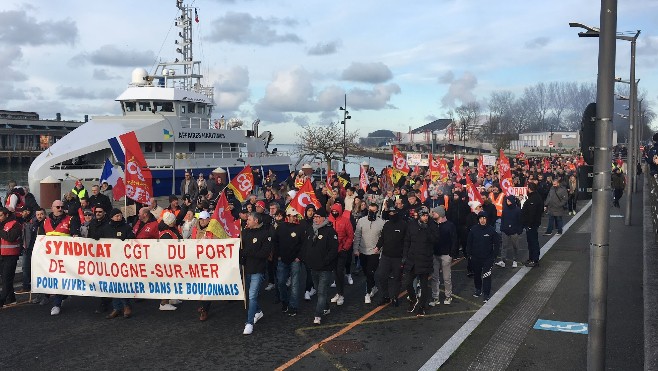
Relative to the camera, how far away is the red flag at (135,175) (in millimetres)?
13328

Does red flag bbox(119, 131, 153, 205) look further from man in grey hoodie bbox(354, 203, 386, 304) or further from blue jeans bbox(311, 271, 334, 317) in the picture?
blue jeans bbox(311, 271, 334, 317)

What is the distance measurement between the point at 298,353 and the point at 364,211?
215 inches

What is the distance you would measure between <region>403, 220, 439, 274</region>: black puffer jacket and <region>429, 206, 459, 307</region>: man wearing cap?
38 cm

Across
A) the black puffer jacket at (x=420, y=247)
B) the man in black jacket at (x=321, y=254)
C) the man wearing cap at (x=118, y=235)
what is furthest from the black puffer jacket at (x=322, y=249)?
the man wearing cap at (x=118, y=235)

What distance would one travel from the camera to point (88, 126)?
3044cm

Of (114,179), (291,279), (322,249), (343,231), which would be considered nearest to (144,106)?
(114,179)

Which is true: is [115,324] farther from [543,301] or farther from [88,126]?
[88,126]

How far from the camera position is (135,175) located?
13.5 m

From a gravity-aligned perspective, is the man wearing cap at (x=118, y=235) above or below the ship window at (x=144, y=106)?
below

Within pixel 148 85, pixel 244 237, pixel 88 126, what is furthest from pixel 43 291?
pixel 148 85

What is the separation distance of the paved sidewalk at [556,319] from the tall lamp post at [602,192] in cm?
139

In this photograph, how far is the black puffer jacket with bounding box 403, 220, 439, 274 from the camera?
30.3 ft

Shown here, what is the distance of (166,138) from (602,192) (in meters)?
26.4

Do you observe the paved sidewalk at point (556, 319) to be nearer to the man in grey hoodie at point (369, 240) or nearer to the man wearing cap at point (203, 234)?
the man in grey hoodie at point (369, 240)
